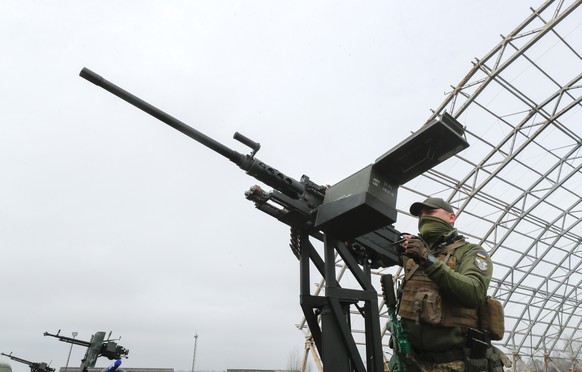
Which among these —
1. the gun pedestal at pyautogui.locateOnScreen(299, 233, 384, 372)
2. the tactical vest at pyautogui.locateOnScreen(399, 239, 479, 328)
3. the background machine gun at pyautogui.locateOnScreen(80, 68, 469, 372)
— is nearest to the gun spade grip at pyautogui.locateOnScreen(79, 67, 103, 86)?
the background machine gun at pyautogui.locateOnScreen(80, 68, 469, 372)

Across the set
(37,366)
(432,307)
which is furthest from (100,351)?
(432,307)

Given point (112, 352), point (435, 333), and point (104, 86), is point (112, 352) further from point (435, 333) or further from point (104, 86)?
point (435, 333)

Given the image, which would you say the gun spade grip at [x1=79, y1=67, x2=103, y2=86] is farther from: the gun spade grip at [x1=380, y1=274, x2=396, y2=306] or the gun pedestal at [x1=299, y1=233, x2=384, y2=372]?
the gun spade grip at [x1=380, y1=274, x2=396, y2=306]

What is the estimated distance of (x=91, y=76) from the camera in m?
4.08

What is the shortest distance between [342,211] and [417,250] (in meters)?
0.97

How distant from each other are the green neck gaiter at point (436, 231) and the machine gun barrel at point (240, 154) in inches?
51.1

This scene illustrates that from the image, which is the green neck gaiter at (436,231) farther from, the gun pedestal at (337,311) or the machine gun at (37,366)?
the machine gun at (37,366)

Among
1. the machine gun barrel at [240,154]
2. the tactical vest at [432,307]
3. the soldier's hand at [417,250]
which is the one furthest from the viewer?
the machine gun barrel at [240,154]

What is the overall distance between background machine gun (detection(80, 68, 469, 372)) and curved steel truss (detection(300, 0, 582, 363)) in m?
9.48

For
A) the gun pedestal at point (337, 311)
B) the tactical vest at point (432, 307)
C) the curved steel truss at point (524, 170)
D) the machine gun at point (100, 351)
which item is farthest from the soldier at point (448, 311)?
the curved steel truss at point (524, 170)

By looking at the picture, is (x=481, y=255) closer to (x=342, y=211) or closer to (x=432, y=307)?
(x=432, y=307)

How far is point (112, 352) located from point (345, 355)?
561 cm

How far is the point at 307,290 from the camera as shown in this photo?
14.2 ft

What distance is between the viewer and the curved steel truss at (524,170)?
12.0 metres
